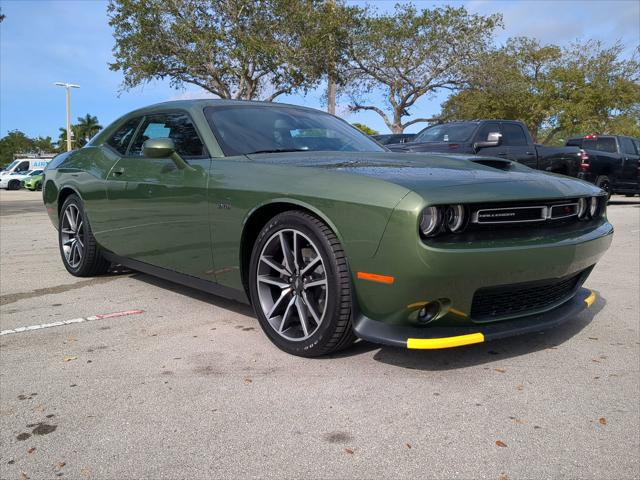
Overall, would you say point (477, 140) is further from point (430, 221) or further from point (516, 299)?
point (430, 221)

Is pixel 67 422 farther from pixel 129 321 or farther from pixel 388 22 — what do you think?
pixel 388 22

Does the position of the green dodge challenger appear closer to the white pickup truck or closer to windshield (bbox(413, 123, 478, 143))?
windshield (bbox(413, 123, 478, 143))

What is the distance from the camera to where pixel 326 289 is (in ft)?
9.42

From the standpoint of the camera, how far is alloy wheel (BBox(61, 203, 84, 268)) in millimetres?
5113

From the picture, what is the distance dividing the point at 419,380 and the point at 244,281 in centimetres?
115

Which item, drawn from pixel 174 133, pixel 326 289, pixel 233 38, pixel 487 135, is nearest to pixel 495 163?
pixel 326 289

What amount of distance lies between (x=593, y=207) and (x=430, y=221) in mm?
1381

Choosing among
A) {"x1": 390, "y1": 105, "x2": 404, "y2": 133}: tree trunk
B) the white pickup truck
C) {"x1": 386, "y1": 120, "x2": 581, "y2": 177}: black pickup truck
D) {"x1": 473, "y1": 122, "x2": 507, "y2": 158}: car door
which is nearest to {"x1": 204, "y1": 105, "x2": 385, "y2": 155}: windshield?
{"x1": 386, "y1": 120, "x2": 581, "y2": 177}: black pickup truck

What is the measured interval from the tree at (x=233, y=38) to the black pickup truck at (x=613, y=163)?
35.5ft

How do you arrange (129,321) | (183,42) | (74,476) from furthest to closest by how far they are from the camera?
(183,42), (129,321), (74,476)

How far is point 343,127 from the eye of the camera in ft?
15.0

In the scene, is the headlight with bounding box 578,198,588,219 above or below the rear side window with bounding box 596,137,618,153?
below

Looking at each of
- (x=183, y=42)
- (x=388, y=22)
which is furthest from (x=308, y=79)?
(x=388, y=22)

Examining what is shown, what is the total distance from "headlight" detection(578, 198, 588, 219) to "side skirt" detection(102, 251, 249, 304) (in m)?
1.94
